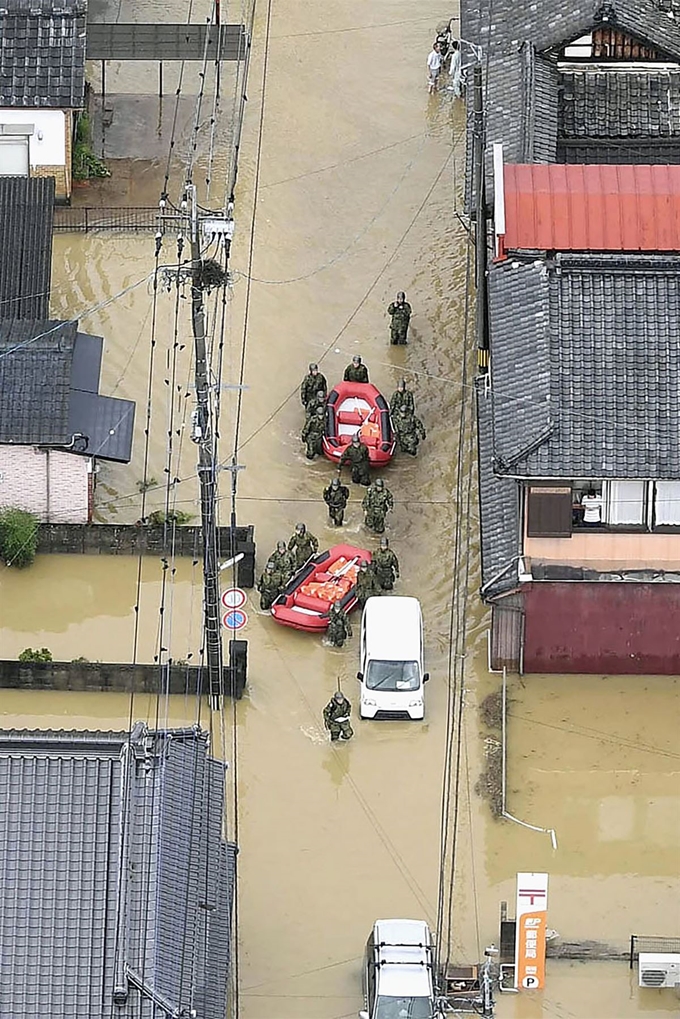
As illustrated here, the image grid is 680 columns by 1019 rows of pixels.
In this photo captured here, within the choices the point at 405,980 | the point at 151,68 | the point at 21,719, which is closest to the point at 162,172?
the point at 151,68

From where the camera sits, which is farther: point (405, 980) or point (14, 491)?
point (14, 491)

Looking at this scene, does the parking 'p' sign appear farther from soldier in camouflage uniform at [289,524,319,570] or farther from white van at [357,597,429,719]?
white van at [357,597,429,719]

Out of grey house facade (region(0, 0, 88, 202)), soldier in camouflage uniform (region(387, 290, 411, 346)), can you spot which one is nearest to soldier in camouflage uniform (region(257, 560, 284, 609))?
soldier in camouflage uniform (region(387, 290, 411, 346))

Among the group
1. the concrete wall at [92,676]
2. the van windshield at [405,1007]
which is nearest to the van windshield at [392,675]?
the concrete wall at [92,676]

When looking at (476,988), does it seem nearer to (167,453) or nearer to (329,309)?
(167,453)

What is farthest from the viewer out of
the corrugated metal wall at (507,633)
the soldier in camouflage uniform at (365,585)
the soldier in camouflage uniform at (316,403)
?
the soldier in camouflage uniform at (316,403)

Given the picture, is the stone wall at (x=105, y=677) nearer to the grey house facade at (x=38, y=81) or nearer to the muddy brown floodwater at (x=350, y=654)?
the muddy brown floodwater at (x=350, y=654)

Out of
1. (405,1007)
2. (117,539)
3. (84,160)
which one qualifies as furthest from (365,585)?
(84,160)
